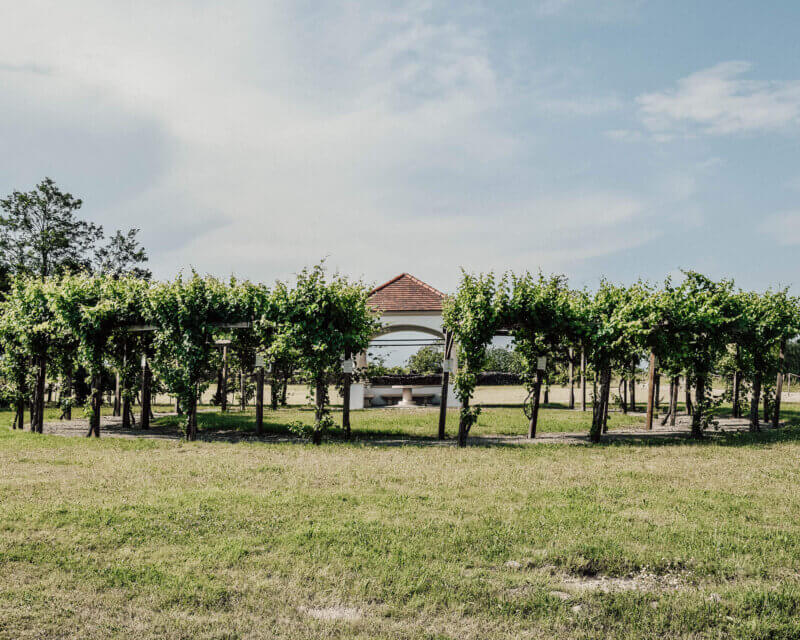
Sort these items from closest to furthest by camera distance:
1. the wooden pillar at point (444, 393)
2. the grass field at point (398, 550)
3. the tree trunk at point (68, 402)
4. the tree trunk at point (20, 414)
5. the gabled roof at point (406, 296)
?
the grass field at point (398, 550)
the wooden pillar at point (444, 393)
the tree trunk at point (20, 414)
the tree trunk at point (68, 402)
the gabled roof at point (406, 296)

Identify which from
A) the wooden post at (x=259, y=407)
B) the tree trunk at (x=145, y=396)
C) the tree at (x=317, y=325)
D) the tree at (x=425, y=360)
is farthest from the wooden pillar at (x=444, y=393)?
the tree at (x=425, y=360)

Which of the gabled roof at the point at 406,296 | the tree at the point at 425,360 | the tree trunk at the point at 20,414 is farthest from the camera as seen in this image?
the tree at the point at 425,360

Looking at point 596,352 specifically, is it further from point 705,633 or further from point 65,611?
point 65,611

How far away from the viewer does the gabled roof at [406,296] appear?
23656 mm

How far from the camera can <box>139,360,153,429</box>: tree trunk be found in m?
16.1

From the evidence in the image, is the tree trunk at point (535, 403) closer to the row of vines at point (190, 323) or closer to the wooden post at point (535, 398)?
the wooden post at point (535, 398)

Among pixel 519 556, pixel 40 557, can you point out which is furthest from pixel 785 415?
pixel 40 557

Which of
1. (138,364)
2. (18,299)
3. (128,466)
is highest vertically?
(18,299)

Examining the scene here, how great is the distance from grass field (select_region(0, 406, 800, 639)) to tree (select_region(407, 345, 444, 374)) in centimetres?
Answer: 2364

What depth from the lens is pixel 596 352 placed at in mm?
13227

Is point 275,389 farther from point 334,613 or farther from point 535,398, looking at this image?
point 334,613

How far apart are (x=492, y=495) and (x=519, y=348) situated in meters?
6.66

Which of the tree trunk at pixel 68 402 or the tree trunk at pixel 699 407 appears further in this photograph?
the tree trunk at pixel 68 402

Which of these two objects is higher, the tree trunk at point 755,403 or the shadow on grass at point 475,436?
the tree trunk at point 755,403
